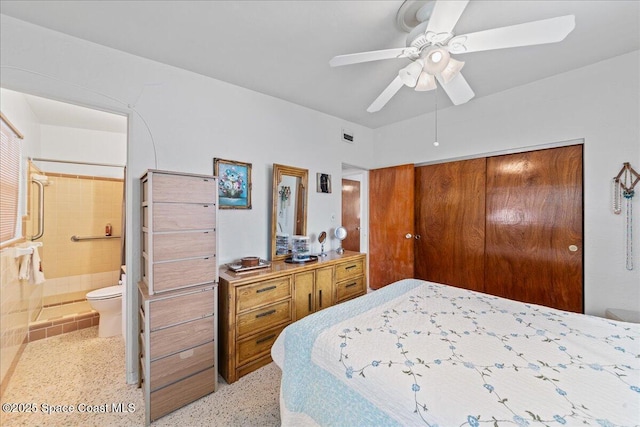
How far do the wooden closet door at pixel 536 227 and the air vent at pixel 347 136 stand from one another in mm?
1704

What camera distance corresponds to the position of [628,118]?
1969 mm

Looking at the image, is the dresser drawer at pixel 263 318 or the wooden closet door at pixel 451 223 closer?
the dresser drawer at pixel 263 318

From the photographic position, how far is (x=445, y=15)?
114 centimetres

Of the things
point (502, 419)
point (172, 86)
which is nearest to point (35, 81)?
point (172, 86)

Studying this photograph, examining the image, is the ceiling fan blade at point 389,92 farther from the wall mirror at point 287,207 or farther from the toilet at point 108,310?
the toilet at point 108,310

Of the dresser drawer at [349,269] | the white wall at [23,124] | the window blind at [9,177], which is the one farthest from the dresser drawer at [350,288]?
the white wall at [23,124]

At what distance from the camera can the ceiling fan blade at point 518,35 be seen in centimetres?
110

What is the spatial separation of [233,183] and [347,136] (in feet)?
5.95

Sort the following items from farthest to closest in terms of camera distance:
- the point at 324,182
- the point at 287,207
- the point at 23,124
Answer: the point at 324,182 → the point at 287,207 → the point at 23,124

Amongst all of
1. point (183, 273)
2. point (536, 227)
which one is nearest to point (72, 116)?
point (183, 273)

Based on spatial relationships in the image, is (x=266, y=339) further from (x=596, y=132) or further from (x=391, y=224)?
(x=596, y=132)

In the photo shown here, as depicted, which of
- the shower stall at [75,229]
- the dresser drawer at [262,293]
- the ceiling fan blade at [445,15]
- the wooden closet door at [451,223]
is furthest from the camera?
the shower stall at [75,229]

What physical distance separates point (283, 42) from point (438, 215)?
2.61m

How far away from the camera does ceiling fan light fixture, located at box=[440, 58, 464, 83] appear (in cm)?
142
